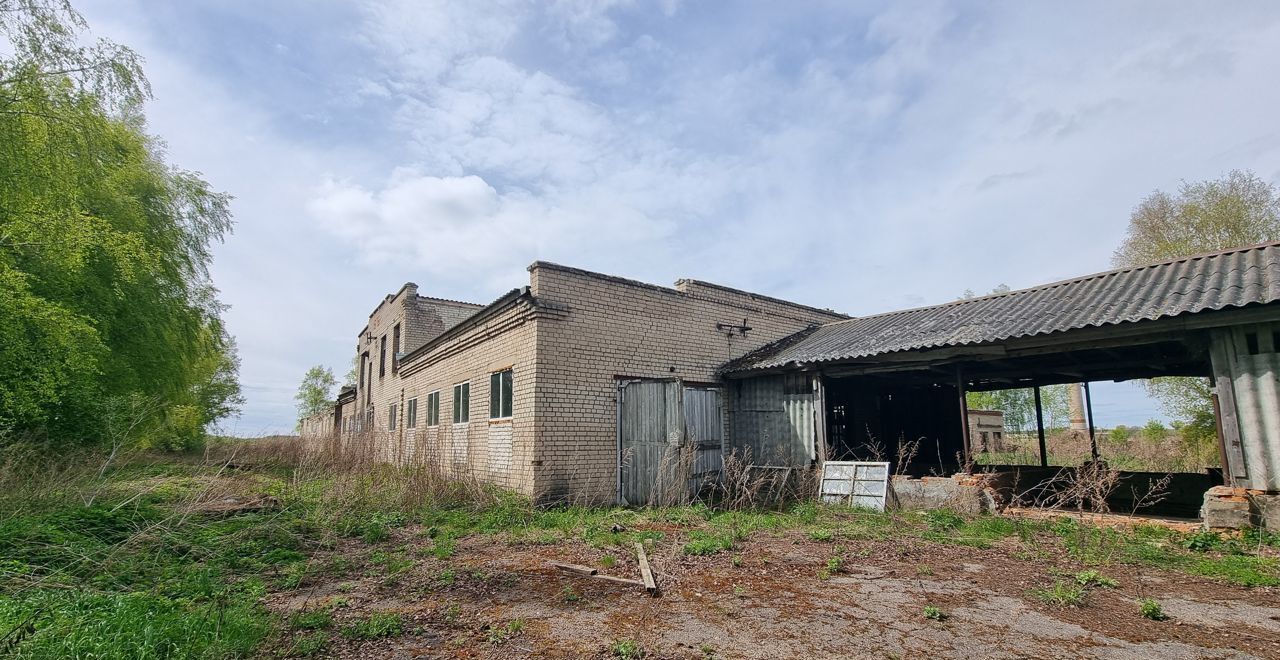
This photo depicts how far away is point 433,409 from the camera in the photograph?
49.9ft

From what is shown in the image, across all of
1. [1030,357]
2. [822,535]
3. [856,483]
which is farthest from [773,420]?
[1030,357]

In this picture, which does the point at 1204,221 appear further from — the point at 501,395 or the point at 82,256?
the point at 82,256

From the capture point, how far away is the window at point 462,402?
41.6 ft

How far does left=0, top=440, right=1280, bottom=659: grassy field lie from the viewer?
12.4ft

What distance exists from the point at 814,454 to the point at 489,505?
18.8 ft

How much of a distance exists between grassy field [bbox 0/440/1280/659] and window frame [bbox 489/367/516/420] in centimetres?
144

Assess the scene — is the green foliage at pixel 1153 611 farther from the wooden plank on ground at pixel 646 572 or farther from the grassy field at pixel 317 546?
the wooden plank on ground at pixel 646 572

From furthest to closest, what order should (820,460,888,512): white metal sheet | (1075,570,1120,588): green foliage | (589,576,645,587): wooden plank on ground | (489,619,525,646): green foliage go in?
1. (820,460,888,512): white metal sheet
2. (589,576,645,587): wooden plank on ground
3. (1075,570,1120,588): green foliage
4. (489,619,525,646): green foliage

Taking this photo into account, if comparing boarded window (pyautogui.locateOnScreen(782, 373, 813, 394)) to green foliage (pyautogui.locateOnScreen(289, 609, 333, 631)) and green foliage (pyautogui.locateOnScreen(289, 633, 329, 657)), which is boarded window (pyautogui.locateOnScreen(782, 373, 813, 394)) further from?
green foliage (pyautogui.locateOnScreen(289, 633, 329, 657))

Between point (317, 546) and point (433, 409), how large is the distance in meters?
8.50

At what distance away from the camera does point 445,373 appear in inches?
563

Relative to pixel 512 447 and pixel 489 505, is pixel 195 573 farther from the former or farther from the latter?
pixel 512 447

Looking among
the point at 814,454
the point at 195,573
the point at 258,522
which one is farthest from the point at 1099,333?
the point at 258,522

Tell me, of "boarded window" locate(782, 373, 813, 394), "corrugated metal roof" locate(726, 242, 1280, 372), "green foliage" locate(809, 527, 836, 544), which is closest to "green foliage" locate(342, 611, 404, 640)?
"green foliage" locate(809, 527, 836, 544)
